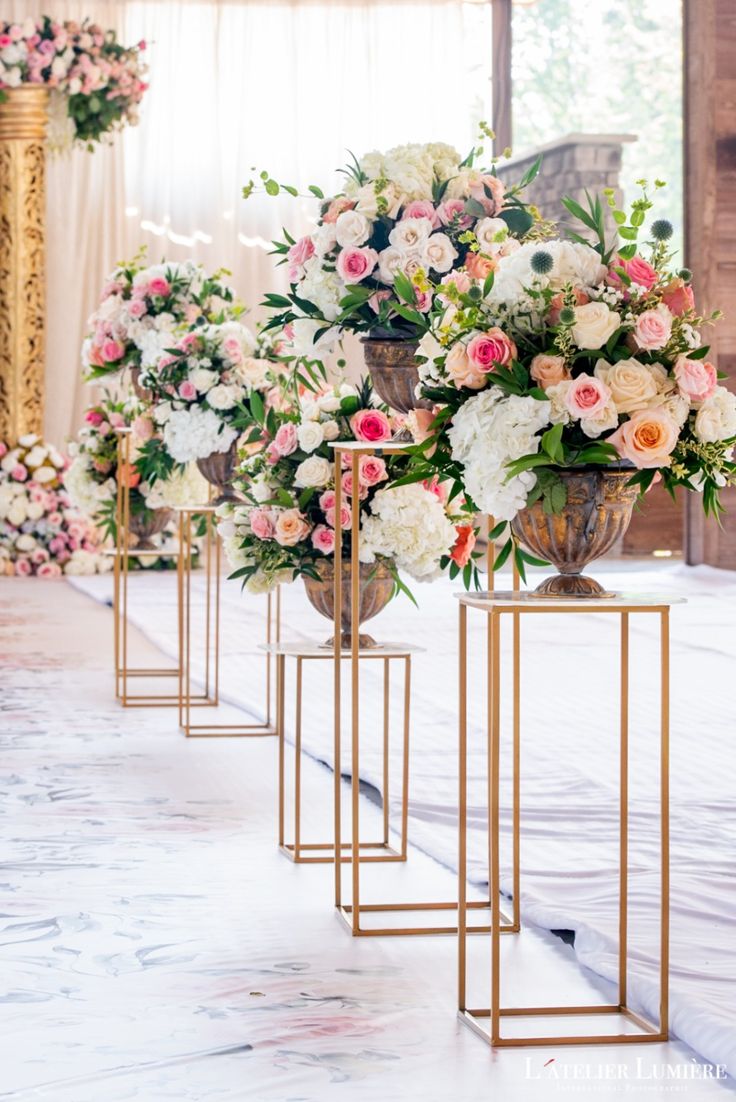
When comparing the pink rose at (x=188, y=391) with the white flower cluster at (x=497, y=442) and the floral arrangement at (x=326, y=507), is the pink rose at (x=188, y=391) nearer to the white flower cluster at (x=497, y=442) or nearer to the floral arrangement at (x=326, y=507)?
the floral arrangement at (x=326, y=507)

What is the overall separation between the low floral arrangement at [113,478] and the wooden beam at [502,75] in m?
5.56

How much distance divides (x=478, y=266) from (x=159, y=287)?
2.50 metres

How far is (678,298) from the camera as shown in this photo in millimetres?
2312

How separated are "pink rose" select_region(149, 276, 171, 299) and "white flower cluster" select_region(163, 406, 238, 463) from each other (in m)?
0.60

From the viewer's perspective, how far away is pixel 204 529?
4.88m

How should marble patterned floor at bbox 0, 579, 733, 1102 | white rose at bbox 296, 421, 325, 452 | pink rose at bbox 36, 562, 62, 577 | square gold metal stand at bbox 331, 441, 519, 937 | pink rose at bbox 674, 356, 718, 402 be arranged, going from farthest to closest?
pink rose at bbox 36, 562, 62, 577
white rose at bbox 296, 421, 325, 452
square gold metal stand at bbox 331, 441, 519, 937
pink rose at bbox 674, 356, 718, 402
marble patterned floor at bbox 0, 579, 733, 1102

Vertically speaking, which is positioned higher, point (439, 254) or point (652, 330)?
point (439, 254)

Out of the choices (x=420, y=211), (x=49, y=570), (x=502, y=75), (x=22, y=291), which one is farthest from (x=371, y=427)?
(x=502, y=75)

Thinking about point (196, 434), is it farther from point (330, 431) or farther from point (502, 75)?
point (502, 75)

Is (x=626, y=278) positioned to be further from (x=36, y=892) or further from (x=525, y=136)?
(x=525, y=136)

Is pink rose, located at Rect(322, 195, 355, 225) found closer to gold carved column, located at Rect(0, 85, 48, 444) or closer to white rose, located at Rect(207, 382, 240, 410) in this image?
white rose, located at Rect(207, 382, 240, 410)

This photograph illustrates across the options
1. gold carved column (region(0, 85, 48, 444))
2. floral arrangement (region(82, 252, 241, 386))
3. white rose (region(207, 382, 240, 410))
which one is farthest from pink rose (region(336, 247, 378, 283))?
gold carved column (region(0, 85, 48, 444))

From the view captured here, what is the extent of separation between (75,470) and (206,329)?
1014 mm

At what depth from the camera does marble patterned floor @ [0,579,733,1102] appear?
2.13 m
